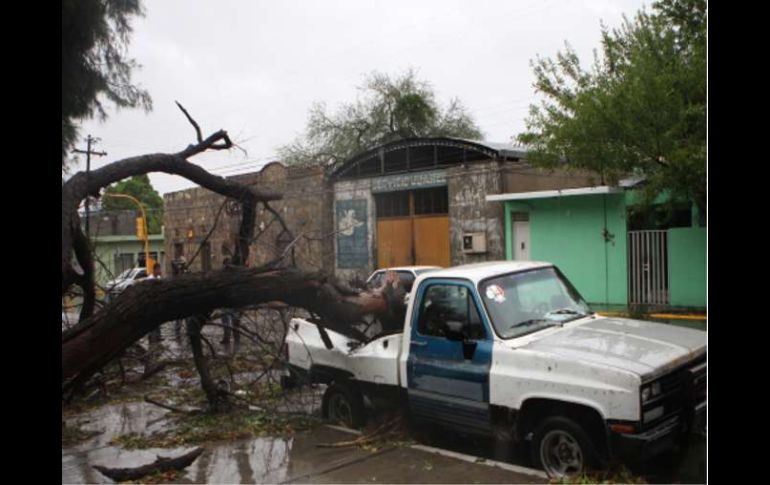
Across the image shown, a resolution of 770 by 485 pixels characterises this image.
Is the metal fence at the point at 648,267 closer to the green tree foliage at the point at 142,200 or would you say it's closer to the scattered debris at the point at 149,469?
the scattered debris at the point at 149,469

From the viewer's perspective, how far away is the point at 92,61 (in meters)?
6.28

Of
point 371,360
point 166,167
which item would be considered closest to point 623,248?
point 371,360

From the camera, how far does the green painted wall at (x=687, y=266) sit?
5.13 m

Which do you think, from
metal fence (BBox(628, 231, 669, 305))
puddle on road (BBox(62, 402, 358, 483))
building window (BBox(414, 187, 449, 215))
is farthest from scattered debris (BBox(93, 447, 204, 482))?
metal fence (BBox(628, 231, 669, 305))

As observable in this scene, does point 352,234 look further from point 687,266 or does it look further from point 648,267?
point 687,266

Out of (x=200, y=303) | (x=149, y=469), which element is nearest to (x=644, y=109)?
(x=200, y=303)

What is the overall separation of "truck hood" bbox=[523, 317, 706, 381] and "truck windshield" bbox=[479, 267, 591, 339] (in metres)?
0.18

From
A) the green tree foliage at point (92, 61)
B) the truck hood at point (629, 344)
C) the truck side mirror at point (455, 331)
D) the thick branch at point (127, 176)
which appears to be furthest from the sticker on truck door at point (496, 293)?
A: the green tree foliage at point (92, 61)

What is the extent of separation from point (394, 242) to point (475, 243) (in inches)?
35.6

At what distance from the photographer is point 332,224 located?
7453 millimetres
